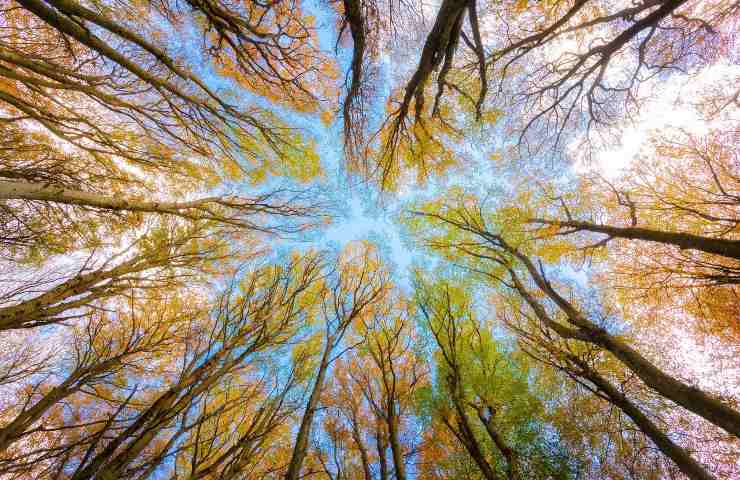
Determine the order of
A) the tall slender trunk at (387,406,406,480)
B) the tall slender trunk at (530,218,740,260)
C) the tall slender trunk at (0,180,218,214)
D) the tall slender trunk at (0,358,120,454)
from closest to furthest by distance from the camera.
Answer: the tall slender trunk at (0,358,120,454) < the tall slender trunk at (0,180,218,214) < the tall slender trunk at (530,218,740,260) < the tall slender trunk at (387,406,406,480)

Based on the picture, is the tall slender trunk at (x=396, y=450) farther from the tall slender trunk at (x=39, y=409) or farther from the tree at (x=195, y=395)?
the tall slender trunk at (x=39, y=409)

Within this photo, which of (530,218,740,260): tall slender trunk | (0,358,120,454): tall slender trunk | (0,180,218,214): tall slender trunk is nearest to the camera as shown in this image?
(0,358,120,454): tall slender trunk

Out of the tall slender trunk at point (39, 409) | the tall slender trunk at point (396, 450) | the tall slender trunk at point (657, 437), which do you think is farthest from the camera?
the tall slender trunk at point (396, 450)

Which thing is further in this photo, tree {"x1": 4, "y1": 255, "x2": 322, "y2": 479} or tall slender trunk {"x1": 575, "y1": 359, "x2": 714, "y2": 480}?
tall slender trunk {"x1": 575, "y1": 359, "x2": 714, "y2": 480}

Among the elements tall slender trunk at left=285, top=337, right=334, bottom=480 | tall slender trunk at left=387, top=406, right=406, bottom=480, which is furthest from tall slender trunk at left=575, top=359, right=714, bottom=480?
tall slender trunk at left=285, top=337, right=334, bottom=480

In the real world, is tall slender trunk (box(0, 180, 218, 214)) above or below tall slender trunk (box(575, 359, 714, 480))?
above

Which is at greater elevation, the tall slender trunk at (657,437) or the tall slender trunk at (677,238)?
the tall slender trunk at (677,238)

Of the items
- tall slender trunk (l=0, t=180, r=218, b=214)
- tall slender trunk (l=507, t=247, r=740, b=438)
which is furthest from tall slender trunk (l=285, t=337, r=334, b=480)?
tall slender trunk (l=507, t=247, r=740, b=438)

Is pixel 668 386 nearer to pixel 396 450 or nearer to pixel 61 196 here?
pixel 396 450

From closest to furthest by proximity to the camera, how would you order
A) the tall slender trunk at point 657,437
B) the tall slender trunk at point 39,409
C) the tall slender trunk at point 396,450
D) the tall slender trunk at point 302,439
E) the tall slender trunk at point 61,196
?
the tall slender trunk at point 39,409, the tall slender trunk at point 61,196, the tall slender trunk at point 302,439, the tall slender trunk at point 657,437, the tall slender trunk at point 396,450

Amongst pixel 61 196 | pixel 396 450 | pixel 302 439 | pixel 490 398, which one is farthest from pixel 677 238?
pixel 61 196

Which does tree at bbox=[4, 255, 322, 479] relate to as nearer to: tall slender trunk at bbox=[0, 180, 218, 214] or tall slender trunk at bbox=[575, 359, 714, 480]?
tall slender trunk at bbox=[0, 180, 218, 214]

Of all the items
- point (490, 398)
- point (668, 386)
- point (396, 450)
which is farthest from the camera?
point (490, 398)

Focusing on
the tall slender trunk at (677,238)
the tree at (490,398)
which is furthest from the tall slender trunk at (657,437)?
the tall slender trunk at (677,238)
